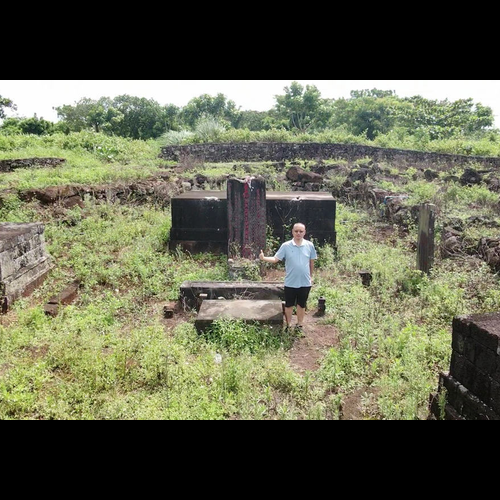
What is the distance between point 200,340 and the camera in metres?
4.83

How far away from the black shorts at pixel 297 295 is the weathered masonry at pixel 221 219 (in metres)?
3.28

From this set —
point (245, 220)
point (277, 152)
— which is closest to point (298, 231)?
point (245, 220)

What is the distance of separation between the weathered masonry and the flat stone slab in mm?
2933

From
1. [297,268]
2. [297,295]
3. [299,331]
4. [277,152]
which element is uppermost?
[277,152]

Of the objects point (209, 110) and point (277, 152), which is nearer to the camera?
point (277, 152)

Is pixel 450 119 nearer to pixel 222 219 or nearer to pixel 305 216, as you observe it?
pixel 305 216

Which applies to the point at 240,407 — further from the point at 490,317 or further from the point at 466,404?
the point at 490,317

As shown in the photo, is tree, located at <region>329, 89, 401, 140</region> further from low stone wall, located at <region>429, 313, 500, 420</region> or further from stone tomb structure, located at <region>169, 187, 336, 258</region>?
low stone wall, located at <region>429, 313, 500, 420</region>

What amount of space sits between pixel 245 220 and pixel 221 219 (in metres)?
1.10

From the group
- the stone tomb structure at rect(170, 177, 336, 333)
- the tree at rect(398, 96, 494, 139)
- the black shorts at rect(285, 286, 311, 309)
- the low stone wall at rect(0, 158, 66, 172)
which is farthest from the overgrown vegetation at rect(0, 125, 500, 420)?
the tree at rect(398, 96, 494, 139)

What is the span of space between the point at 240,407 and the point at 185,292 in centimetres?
278

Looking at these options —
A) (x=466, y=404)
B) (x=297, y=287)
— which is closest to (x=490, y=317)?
(x=466, y=404)

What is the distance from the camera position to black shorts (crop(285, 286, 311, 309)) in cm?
525

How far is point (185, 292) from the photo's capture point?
6090mm
